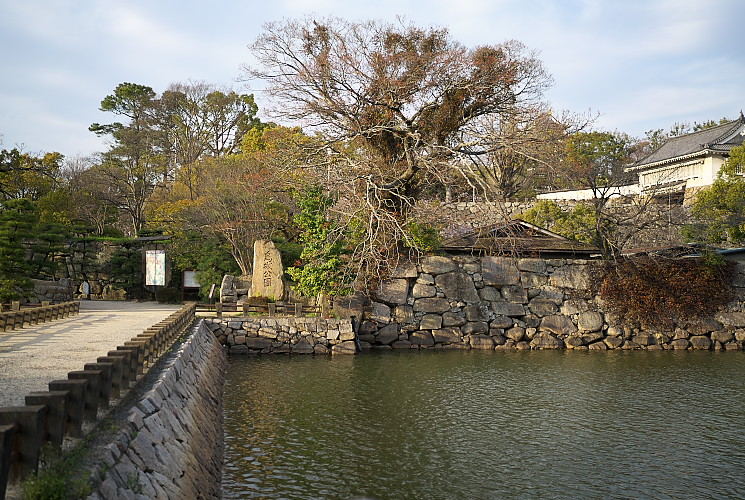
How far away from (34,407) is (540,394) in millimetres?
9716

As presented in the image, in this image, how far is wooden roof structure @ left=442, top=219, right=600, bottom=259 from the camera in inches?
773

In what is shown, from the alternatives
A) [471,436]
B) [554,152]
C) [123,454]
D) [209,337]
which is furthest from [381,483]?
[554,152]

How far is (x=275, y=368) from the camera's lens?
14.4 m

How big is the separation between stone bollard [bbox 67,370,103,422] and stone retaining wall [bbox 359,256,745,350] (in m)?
13.0

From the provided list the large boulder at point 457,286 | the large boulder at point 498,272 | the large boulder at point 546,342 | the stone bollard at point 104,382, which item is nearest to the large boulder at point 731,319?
the large boulder at point 546,342

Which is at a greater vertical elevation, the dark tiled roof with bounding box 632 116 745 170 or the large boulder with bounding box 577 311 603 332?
the dark tiled roof with bounding box 632 116 745 170

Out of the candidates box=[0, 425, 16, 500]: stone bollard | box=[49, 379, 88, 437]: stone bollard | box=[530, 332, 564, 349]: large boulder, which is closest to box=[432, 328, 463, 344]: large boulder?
box=[530, 332, 564, 349]: large boulder

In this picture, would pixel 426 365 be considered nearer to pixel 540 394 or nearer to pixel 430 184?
pixel 540 394

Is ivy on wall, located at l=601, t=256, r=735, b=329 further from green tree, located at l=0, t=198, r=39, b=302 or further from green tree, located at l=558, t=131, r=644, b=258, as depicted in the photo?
green tree, located at l=0, t=198, r=39, b=302

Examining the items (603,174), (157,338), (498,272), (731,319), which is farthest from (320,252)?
(603,174)

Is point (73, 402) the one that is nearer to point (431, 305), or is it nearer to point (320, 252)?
point (320, 252)

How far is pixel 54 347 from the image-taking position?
10609 mm

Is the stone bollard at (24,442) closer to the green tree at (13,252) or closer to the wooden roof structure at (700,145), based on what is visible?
the green tree at (13,252)

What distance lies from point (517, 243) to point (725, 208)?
10.0m
